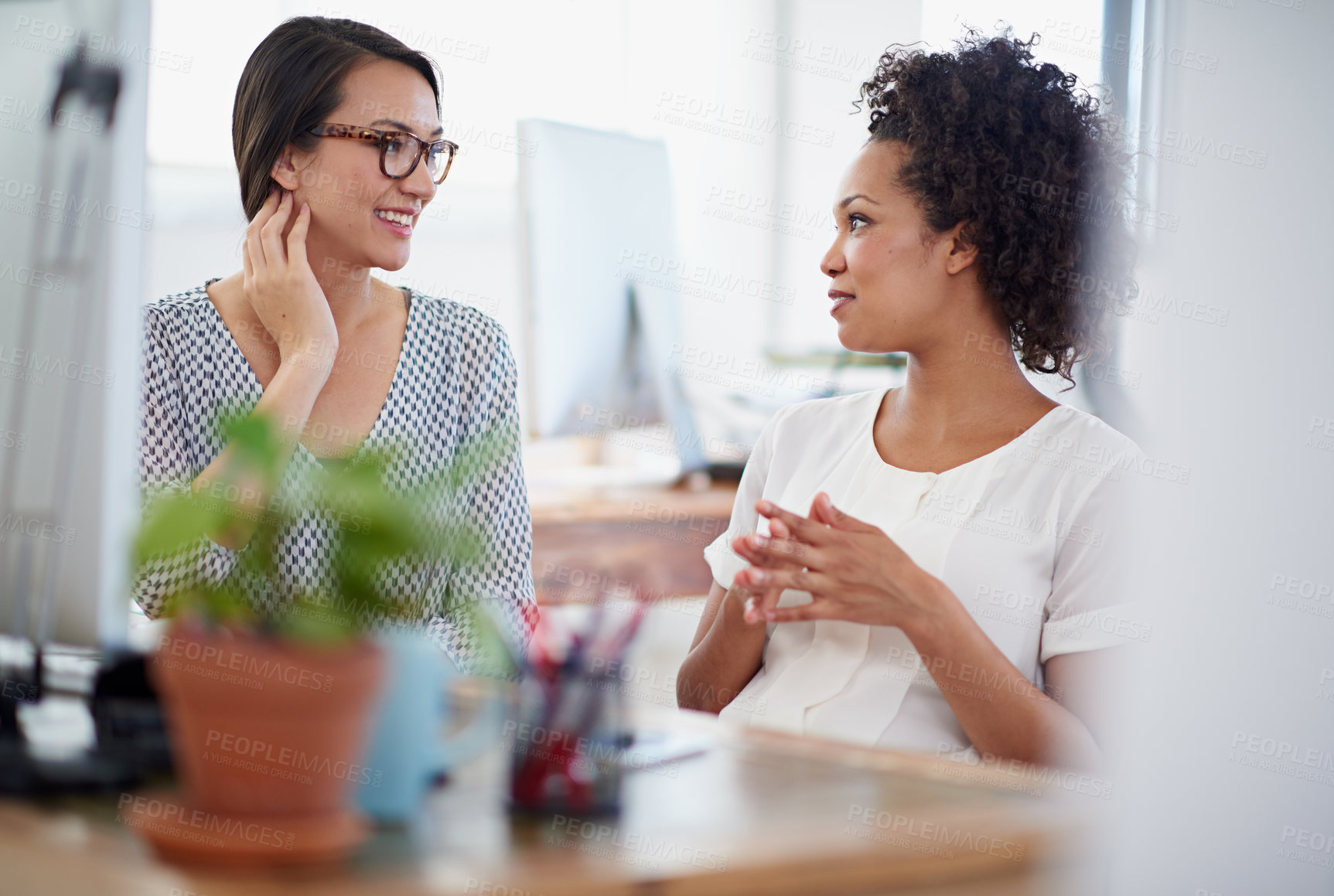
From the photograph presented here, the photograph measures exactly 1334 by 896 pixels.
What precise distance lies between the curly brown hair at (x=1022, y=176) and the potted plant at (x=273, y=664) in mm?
1066

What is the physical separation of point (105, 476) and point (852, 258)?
99 centimetres

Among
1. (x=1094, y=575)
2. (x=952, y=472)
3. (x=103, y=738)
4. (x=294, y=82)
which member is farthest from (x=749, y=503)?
(x=103, y=738)

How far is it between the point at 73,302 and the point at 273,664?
0.35m

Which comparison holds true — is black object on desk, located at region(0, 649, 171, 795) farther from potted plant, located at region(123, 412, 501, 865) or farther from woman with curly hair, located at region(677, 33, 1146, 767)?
woman with curly hair, located at region(677, 33, 1146, 767)

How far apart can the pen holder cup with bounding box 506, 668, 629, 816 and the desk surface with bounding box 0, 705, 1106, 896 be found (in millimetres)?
17

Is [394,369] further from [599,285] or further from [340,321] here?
[599,285]

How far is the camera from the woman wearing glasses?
1.65 m

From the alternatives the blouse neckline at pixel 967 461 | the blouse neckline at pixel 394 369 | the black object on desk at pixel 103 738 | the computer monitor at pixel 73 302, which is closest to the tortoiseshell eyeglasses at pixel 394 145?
the blouse neckline at pixel 394 369

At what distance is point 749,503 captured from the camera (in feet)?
5.43

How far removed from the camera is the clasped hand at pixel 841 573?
1.30 metres

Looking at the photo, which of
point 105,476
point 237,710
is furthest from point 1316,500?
point 105,476

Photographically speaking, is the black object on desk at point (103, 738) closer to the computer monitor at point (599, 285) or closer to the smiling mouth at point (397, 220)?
the smiling mouth at point (397, 220)

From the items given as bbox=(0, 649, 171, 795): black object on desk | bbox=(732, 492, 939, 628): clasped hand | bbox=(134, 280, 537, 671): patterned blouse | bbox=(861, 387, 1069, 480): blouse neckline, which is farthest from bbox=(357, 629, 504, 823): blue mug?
bbox=(861, 387, 1069, 480): blouse neckline

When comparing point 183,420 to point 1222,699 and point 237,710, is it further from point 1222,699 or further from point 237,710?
point 1222,699
